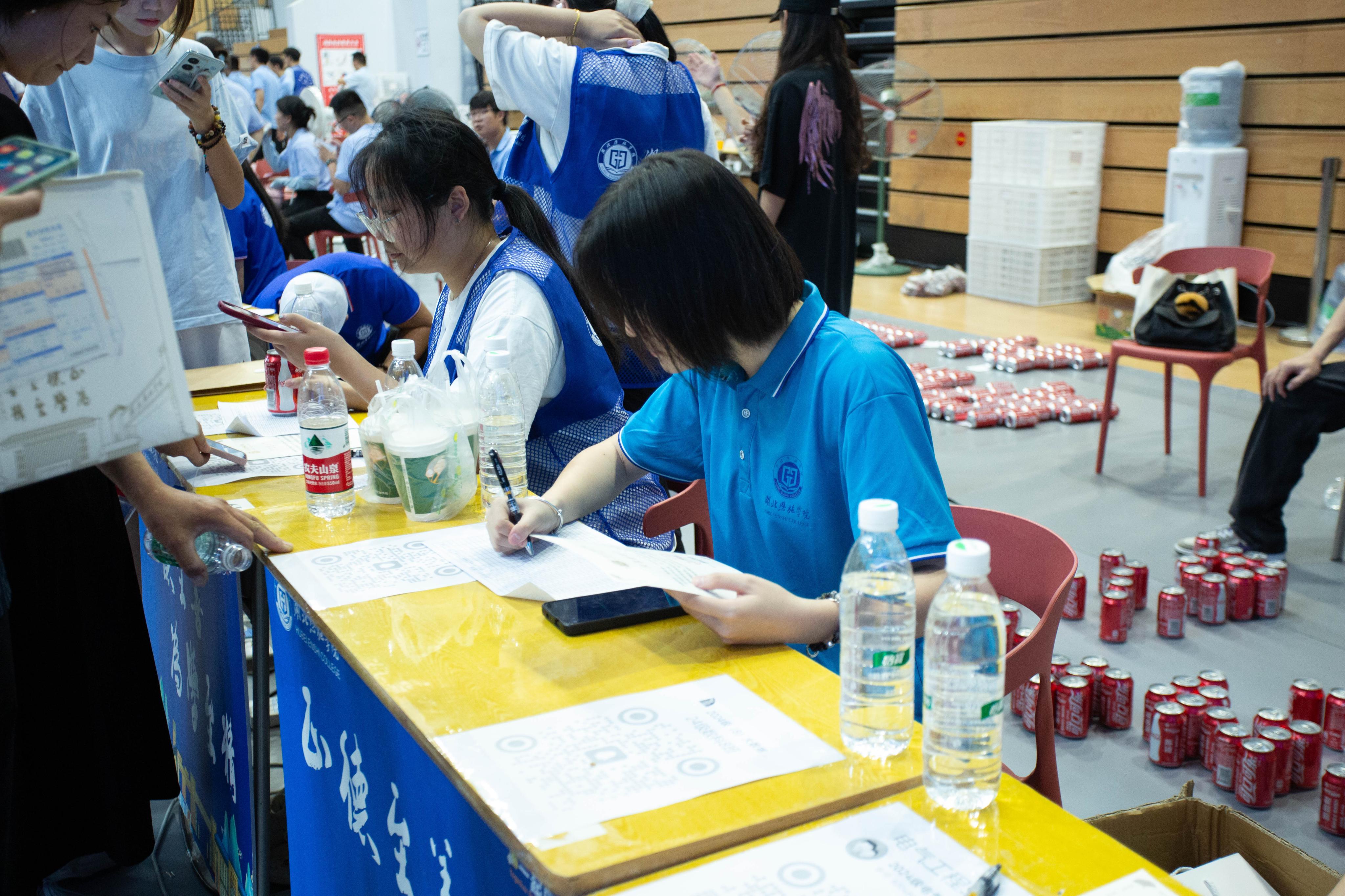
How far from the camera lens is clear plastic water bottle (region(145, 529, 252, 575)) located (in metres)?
1.64

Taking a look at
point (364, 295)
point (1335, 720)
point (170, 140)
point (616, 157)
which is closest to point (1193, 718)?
point (1335, 720)

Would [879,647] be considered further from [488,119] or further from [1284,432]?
[488,119]

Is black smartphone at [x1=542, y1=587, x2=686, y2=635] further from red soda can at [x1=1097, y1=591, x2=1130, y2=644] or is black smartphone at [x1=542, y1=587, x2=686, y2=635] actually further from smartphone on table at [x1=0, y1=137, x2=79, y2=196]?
red soda can at [x1=1097, y1=591, x2=1130, y2=644]

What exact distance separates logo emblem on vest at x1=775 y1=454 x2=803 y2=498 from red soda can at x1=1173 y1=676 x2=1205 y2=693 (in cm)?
137

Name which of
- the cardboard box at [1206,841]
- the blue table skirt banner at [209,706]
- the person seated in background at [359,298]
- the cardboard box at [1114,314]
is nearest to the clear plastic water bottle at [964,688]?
the cardboard box at [1206,841]

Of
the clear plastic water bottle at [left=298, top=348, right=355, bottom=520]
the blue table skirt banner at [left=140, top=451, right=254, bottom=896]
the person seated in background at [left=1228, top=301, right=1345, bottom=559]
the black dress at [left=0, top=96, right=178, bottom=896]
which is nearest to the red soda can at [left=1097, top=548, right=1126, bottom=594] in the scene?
the person seated in background at [left=1228, top=301, right=1345, bottom=559]

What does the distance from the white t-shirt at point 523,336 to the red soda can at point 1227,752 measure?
1494 mm

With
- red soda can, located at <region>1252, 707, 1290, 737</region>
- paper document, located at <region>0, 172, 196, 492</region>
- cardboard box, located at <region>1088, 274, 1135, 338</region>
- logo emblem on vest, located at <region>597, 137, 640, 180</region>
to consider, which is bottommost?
red soda can, located at <region>1252, 707, 1290, 737</region>

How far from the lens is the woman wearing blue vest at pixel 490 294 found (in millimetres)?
2016

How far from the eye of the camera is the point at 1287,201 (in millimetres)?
6062

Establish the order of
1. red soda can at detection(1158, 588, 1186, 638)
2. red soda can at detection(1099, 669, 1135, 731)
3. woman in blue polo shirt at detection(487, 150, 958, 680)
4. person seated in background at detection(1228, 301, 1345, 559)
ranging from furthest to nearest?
person seated in background at detection(1228, 301, 1345, 559), red soda can at detection(1158, 588, 1186, 638), red soda can at detection(1099, 669, 1135, 731), woman in blue polo shirt at detection(487, 150, 958, 680)

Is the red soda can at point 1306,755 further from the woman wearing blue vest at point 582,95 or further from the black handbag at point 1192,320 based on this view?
the black handbag at point 1192,320

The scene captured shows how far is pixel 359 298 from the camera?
3.00 meters

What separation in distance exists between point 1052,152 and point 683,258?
629 centimetres
